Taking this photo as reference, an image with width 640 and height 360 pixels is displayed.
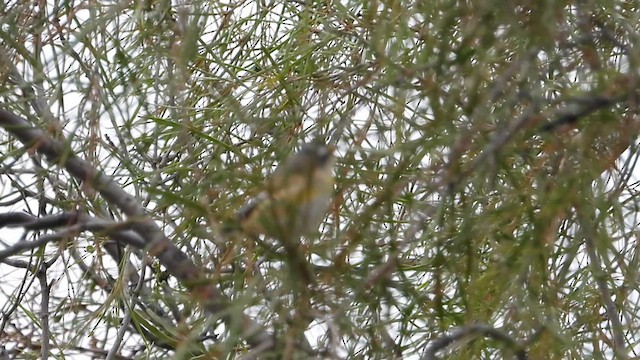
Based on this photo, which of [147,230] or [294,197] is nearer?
[294,197]

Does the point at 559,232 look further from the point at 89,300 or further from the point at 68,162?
the point at 89,300

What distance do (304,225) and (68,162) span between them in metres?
0.25

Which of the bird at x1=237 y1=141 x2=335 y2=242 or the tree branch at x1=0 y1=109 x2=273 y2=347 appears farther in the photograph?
the tree branch at x1=0 y1=109 x2=273 y2=347

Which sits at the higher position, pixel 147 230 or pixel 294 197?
pixel 147 230

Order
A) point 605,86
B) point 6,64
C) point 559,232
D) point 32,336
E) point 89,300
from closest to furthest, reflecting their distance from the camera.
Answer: point 605,86
point 6,64
point 559,232
point 89,300
point 32,336

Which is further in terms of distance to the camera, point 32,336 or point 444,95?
point 32,336

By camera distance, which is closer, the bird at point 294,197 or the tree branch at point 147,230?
the bird at point 294,197

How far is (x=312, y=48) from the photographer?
2.91 ft

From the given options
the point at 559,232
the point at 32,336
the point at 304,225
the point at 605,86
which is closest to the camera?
the point at 304,225

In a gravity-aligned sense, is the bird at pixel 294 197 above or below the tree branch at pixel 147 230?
below

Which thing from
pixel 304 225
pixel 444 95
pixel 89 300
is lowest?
pixel 304 225

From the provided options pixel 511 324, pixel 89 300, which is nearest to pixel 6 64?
pixel 511 324

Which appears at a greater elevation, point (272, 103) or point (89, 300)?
point (89, 300)

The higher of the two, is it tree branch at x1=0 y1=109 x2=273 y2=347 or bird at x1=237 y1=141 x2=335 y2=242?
tree branch at x1=0 y1=109 x2=273 y2=347
